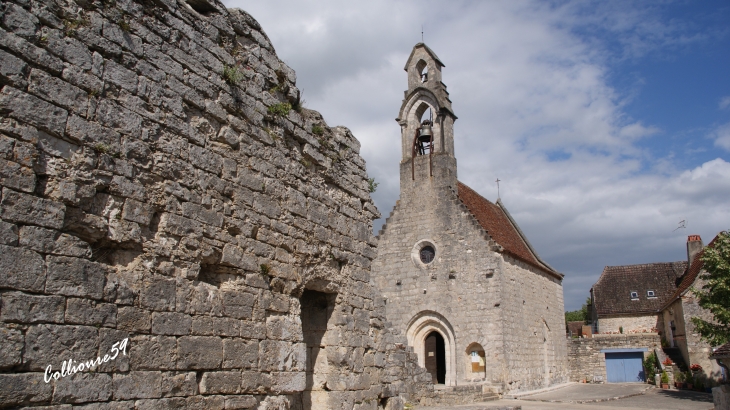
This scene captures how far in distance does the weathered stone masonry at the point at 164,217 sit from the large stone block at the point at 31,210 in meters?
0.01

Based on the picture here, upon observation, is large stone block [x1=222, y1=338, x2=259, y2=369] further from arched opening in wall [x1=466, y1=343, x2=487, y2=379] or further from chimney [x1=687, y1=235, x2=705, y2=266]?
chimney [x1=687, y1=235, x2=705, y2=266]

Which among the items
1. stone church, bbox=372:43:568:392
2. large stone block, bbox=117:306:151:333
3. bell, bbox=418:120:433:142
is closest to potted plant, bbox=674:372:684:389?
stone church, bbox=372:43:568:392

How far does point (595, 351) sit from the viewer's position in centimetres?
2742

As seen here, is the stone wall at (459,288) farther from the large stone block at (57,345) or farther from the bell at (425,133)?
the large stone block at (57,345)

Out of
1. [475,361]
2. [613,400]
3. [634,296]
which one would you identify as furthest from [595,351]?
[475,361]

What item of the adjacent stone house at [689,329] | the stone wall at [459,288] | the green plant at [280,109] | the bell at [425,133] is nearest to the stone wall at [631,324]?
the adjacent stone house at [689,329]

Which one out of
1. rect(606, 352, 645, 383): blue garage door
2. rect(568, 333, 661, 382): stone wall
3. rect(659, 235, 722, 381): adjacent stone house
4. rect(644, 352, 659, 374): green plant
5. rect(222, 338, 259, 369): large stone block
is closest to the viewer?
rect(222, 338, 259, 369): large stone block

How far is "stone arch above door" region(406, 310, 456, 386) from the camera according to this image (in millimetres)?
19875

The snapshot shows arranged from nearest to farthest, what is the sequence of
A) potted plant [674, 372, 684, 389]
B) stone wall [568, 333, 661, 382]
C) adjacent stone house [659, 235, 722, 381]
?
adjacent stone house [659, 235, 722, 381]
potted plant [674, 372, 684, 389]
stone wall [568, 333, 661, 382]

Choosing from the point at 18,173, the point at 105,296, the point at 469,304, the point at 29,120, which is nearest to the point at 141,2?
the point at 29,120

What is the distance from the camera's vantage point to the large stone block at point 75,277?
3.86m

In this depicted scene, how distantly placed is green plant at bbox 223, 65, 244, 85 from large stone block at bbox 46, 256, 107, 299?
2325 mm

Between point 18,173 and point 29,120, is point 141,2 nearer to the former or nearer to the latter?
point 29,120

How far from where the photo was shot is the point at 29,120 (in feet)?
12.5
